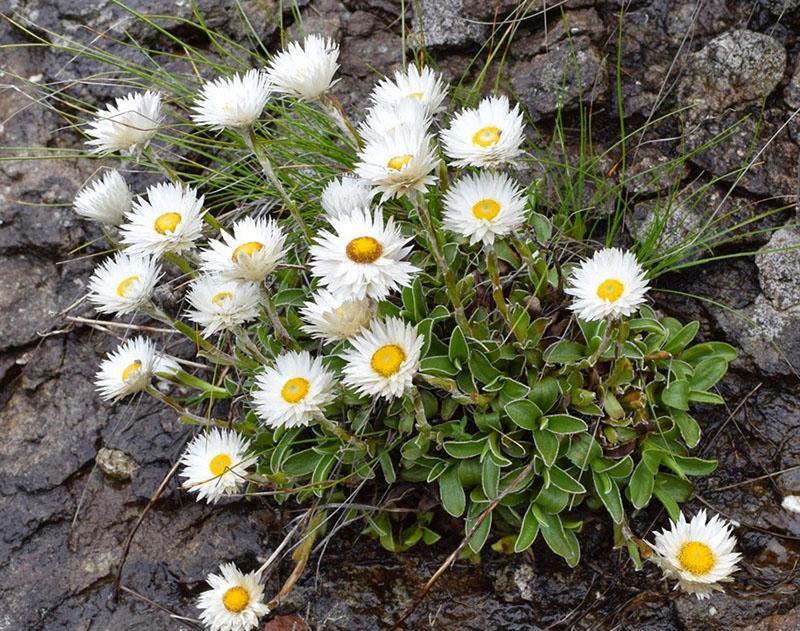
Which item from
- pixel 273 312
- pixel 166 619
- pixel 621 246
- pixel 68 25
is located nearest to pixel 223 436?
pixel 273 312

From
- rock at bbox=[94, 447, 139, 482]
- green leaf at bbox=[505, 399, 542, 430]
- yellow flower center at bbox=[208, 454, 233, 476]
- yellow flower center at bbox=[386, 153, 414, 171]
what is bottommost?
yellow flower center at bbox=[208, 454, 233, 476]

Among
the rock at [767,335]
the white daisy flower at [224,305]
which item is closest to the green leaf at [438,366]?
the white daisy flower at [224,305]

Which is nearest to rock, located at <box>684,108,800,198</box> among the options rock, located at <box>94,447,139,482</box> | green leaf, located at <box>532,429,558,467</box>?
green leaf, located at <box>532,429,558,467</box>

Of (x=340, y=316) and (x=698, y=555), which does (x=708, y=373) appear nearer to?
(x=698, y=555)

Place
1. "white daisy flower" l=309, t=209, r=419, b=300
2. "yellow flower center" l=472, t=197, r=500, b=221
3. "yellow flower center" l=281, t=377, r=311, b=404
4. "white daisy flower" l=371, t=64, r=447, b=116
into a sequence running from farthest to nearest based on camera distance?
"white daisy flower" l=371, t=64, r=447, b=116, "yellow flower center" l=281, t=377, r=311, b=404, "yellow flower center" l=472, t=197, r=500, b=221, "white daisy flower" l=309, t=209, r=419, b=300

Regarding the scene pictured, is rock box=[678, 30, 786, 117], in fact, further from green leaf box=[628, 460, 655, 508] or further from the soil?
green leaf box=[628, 460, 655, 508]

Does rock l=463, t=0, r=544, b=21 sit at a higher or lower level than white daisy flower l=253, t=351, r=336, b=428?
higher

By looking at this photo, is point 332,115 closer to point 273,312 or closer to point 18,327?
point 273,312
